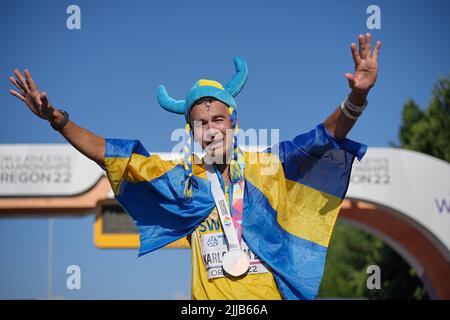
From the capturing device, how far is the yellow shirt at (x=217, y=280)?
3574mm

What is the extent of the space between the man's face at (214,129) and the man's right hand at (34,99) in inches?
32.7

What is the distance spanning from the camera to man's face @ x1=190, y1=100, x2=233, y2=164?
3.83m

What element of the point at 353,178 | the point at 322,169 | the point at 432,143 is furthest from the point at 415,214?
the point at 322,169

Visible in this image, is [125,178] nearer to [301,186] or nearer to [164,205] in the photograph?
[164,205]

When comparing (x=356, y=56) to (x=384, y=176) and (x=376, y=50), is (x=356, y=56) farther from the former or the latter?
(x=384, y=176)

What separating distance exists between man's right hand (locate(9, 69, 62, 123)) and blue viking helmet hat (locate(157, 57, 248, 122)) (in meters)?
0.81

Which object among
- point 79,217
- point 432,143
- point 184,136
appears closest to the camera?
point 184,136

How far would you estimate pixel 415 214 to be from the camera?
11.7 m

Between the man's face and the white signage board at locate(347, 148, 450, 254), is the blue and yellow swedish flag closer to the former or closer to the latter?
the man's face

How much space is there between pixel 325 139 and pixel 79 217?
32.7 feet

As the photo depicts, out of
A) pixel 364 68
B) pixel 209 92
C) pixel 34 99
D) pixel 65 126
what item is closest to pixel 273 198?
pixel 209 92

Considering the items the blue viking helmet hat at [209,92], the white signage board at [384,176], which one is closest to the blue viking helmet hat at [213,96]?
the blue viking helmet hat at [209,92]

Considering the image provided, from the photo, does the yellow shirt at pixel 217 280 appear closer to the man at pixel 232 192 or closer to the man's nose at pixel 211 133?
the man at pixel 232 192
